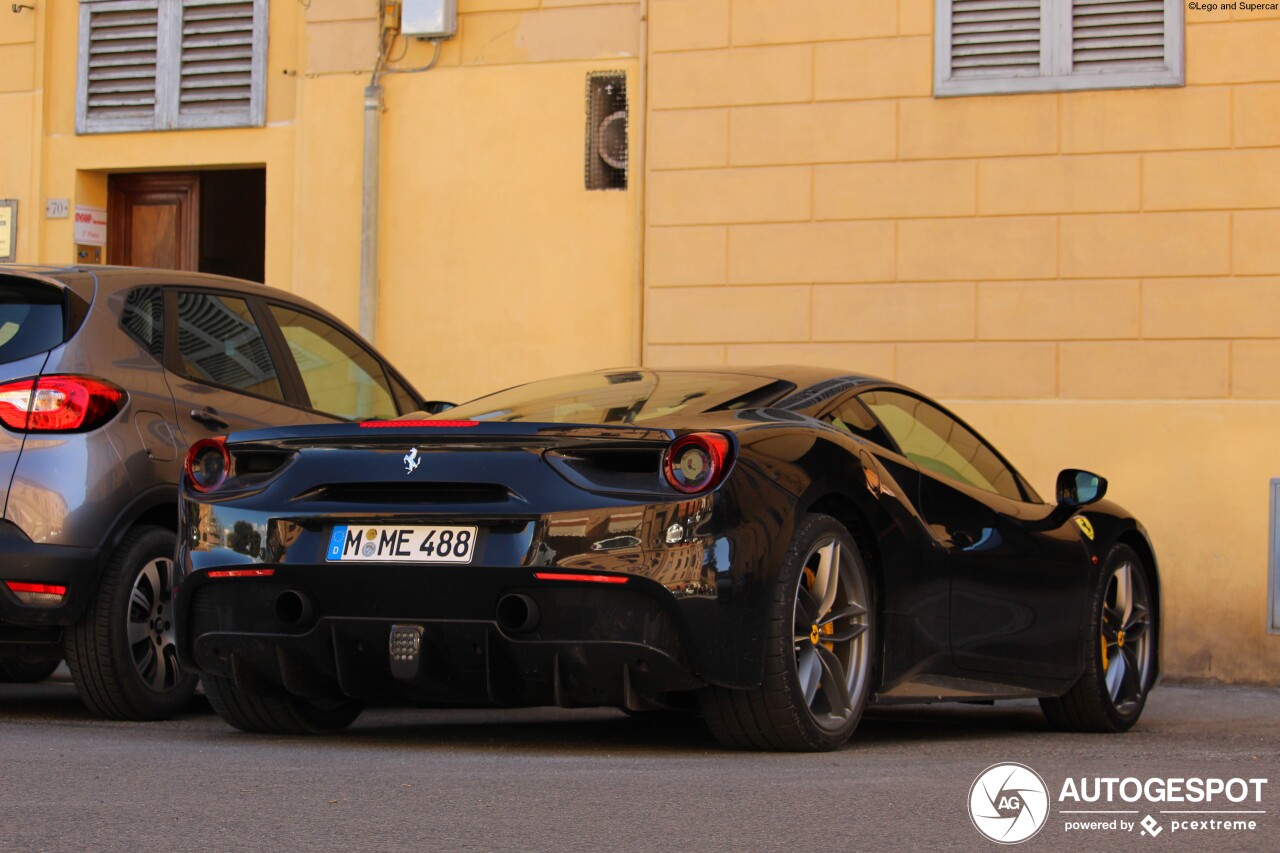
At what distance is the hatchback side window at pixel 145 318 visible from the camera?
687 cm

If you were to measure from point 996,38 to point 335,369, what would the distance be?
4.98 metres

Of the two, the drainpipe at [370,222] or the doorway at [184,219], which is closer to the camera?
the drainpipe at [370,222]

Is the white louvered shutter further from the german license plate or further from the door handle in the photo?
the german license plate

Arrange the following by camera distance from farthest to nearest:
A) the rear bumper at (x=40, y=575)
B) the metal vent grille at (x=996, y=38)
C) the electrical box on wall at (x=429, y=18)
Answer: the electrical box on wall at (x=429, y=18) < the metal vent grille at (x=996, y=38) < the rear bumper at (x=40, y=575)

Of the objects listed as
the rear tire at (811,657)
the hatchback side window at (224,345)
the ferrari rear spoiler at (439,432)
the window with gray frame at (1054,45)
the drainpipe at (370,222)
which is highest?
the window with gray frame at (1054,45)

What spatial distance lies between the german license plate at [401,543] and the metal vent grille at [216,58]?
25.9ft

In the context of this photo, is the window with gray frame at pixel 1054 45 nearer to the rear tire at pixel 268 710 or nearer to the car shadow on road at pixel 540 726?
the car shadow on road at pixel 540 726

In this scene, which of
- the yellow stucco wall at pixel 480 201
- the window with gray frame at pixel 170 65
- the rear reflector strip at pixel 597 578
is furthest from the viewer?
the window with gray frame at pixel 170 65

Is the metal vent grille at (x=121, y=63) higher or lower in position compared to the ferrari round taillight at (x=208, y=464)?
higher

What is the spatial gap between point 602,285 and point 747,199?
3.46ft

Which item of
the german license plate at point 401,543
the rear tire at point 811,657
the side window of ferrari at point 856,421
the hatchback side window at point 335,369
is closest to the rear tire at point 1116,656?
the side window of ferrari at point 856,421

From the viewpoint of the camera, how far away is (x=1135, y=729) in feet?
25.6

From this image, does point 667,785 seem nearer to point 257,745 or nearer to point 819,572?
point 819,572

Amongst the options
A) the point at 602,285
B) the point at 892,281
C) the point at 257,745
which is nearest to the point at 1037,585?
the point at 257,745
